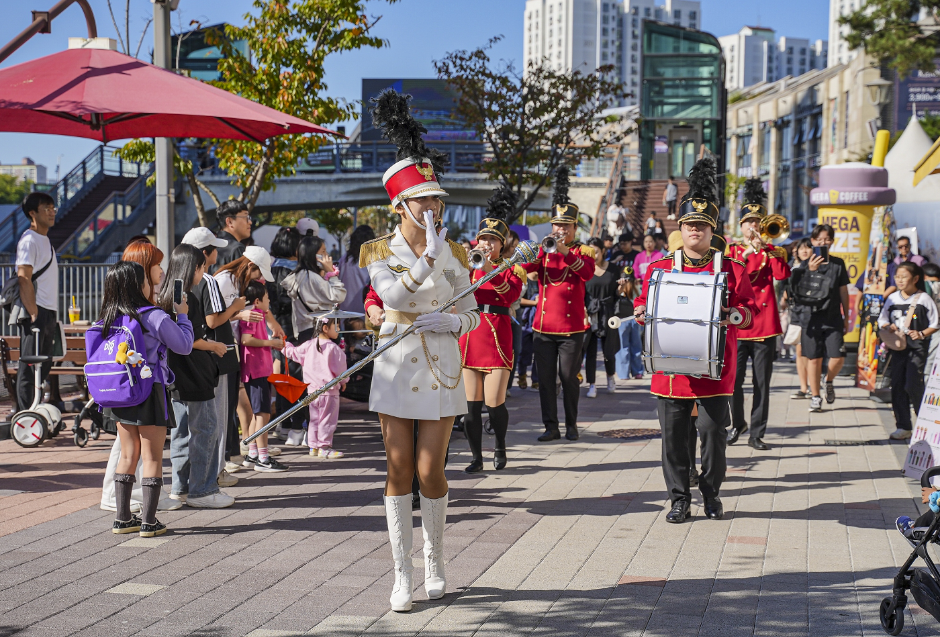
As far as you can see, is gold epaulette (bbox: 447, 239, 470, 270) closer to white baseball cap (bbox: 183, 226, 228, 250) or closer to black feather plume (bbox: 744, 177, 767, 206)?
white baseball cap (bbox: 183, 226, 228, 250)

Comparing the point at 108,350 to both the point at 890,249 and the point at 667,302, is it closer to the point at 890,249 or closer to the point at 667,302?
the point at 667,302

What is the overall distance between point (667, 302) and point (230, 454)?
12.1 feet

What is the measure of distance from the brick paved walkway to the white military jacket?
2.98ft

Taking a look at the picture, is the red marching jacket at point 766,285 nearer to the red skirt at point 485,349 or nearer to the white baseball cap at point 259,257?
the red skirt at point 485,349

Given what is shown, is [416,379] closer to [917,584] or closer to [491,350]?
[917,584]

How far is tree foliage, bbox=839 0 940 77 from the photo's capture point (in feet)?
78.1

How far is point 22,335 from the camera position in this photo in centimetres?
856

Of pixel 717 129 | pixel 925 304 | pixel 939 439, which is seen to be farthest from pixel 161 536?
pixel 717 129

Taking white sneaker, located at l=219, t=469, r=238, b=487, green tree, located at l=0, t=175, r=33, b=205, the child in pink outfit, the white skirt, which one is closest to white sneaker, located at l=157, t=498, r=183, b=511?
white sneaker, located at l=219, t=469, r=238, b=487

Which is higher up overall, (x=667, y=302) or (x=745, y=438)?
(x=667, y=302)

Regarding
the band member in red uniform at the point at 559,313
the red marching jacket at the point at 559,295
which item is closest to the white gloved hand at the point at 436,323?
the band member in red uniform at the point at 559,313

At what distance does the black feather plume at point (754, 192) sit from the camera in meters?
8.70

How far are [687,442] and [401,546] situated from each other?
7.67ft

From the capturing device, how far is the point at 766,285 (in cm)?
823
